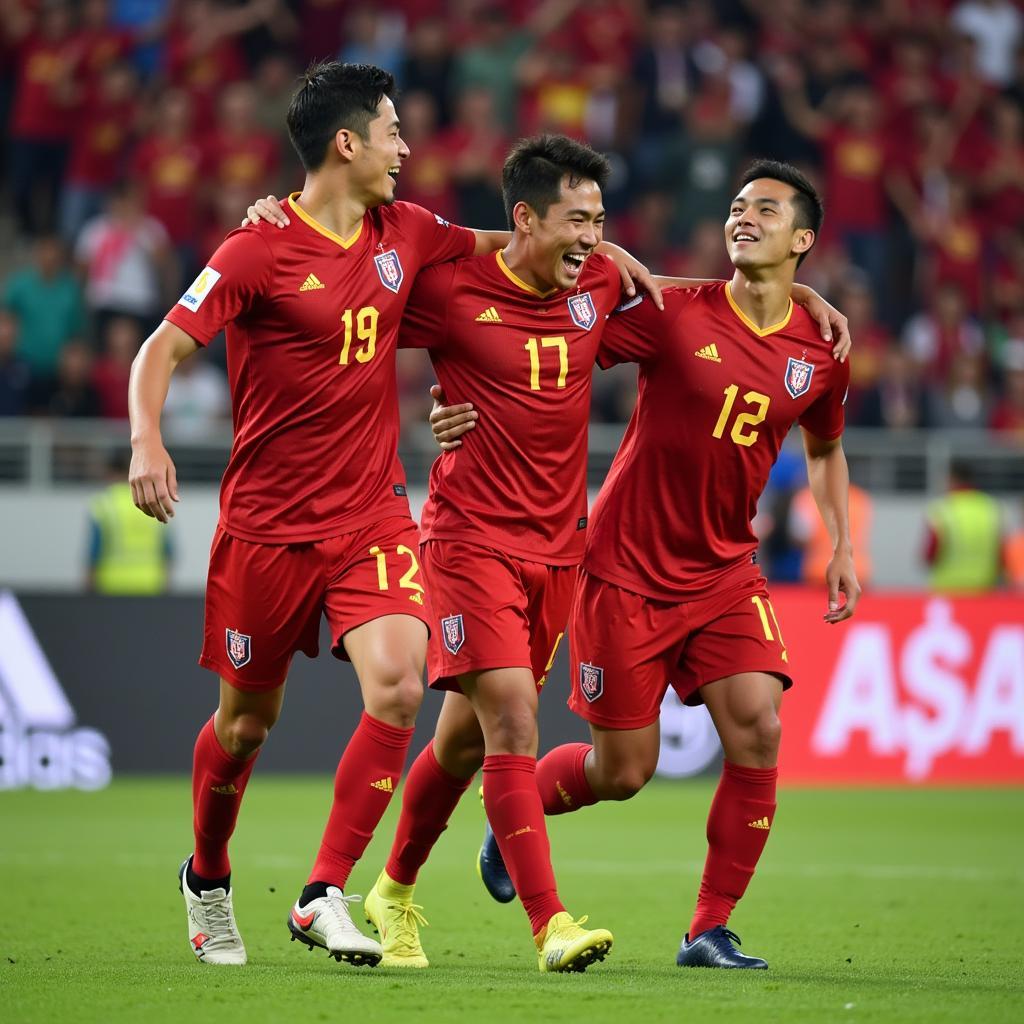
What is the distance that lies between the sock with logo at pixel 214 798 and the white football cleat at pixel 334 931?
0.65 meters

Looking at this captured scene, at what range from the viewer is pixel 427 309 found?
6.47 metres

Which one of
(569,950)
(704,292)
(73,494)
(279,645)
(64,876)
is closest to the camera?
(569,950)

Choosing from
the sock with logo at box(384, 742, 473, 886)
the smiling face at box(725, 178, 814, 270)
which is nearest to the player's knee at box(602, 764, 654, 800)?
the sock with logo at box(384, 742, 473, 886)

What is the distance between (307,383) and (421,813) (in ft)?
5.11

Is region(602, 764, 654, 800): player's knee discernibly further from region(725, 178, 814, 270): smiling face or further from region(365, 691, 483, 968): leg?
region(725, 178, 814, 270): smiling face

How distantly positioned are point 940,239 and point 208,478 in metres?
7.09

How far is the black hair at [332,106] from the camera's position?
20.5ft

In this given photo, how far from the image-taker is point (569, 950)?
568 cm

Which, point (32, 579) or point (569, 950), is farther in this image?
point (32, 579)

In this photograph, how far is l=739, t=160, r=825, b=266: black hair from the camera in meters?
6.73

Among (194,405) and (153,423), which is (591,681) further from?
(194,405)

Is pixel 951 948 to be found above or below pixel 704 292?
below

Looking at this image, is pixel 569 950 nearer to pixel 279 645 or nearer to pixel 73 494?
pixel 279 645

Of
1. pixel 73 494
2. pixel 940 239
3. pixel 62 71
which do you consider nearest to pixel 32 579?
pixel 73 494
